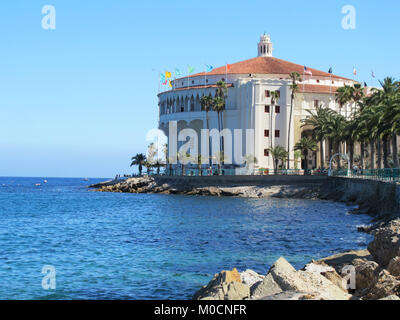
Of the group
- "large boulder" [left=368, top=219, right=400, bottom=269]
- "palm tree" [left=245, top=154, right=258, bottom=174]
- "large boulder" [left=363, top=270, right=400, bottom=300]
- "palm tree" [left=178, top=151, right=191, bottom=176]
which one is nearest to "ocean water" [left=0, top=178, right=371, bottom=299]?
"large boulder" [left=368, top=219, right=400, bottom=269]

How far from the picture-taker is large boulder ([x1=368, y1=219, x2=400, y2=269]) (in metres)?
16.6

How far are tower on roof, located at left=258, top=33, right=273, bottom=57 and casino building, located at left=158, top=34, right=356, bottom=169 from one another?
4.82 m

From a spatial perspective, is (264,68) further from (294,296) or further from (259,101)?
(294,296)

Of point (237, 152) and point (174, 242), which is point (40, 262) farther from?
point (237, 152)

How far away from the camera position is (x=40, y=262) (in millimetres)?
22938

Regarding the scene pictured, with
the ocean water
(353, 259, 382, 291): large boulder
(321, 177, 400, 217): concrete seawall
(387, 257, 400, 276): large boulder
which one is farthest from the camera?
(321, 177, 400, 217): concrete seawall

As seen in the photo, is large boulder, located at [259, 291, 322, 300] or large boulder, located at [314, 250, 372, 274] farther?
large boulder, located at [314, 250, 372, 274]

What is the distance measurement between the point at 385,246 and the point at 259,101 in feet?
241

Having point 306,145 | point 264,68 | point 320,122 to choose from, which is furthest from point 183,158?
point 320,122

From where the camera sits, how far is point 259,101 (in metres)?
89.6

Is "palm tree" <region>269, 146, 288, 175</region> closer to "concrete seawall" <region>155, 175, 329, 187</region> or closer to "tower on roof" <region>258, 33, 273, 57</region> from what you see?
"concrete seawall" <region>155, 175, 329, 187</region>

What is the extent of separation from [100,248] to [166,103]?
7919 cm

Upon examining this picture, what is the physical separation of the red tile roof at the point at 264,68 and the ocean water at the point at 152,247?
55514 mm
